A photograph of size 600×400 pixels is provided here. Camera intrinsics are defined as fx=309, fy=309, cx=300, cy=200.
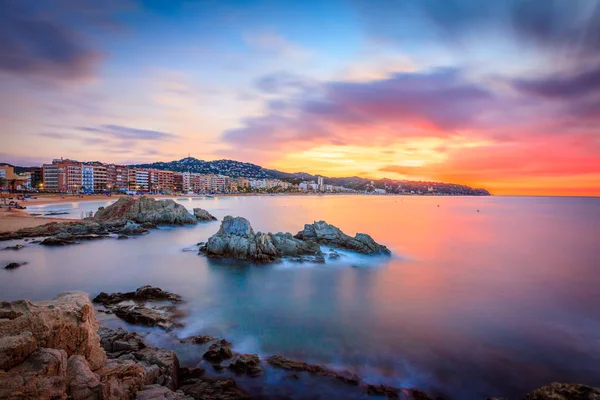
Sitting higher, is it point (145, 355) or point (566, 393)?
point (566, 393)

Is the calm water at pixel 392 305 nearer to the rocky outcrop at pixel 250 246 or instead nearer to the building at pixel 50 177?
the rocky outcrop at pixel 250 246

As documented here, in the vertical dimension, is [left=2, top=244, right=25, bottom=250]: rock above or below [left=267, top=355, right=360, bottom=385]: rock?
above

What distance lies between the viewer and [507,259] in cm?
2281

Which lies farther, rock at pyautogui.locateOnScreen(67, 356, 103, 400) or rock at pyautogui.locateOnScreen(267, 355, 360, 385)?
rock at pyautogui.locateOnScreen(267, 355, 360, 385)

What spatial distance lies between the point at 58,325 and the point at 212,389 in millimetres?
3216

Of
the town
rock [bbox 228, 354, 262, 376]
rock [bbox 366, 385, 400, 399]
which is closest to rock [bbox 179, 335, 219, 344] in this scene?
rock [bbox 228, 354, 262, 376]

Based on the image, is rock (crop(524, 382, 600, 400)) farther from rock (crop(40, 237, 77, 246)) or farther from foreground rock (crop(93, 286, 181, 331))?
rock (crop(40, 237, 77, 246))

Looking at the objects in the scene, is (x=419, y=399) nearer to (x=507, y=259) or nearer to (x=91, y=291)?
(x=91, y=291)

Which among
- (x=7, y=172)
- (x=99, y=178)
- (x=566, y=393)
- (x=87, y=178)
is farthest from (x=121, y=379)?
(x=7, y=172)

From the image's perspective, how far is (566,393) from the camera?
18.3ft

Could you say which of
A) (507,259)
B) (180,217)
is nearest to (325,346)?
(507,259)

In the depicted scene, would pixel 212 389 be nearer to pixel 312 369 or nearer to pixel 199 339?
pixel 312 369

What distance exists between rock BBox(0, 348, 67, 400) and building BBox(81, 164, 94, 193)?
11556cm

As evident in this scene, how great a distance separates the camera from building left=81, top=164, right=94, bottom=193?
330 ft
